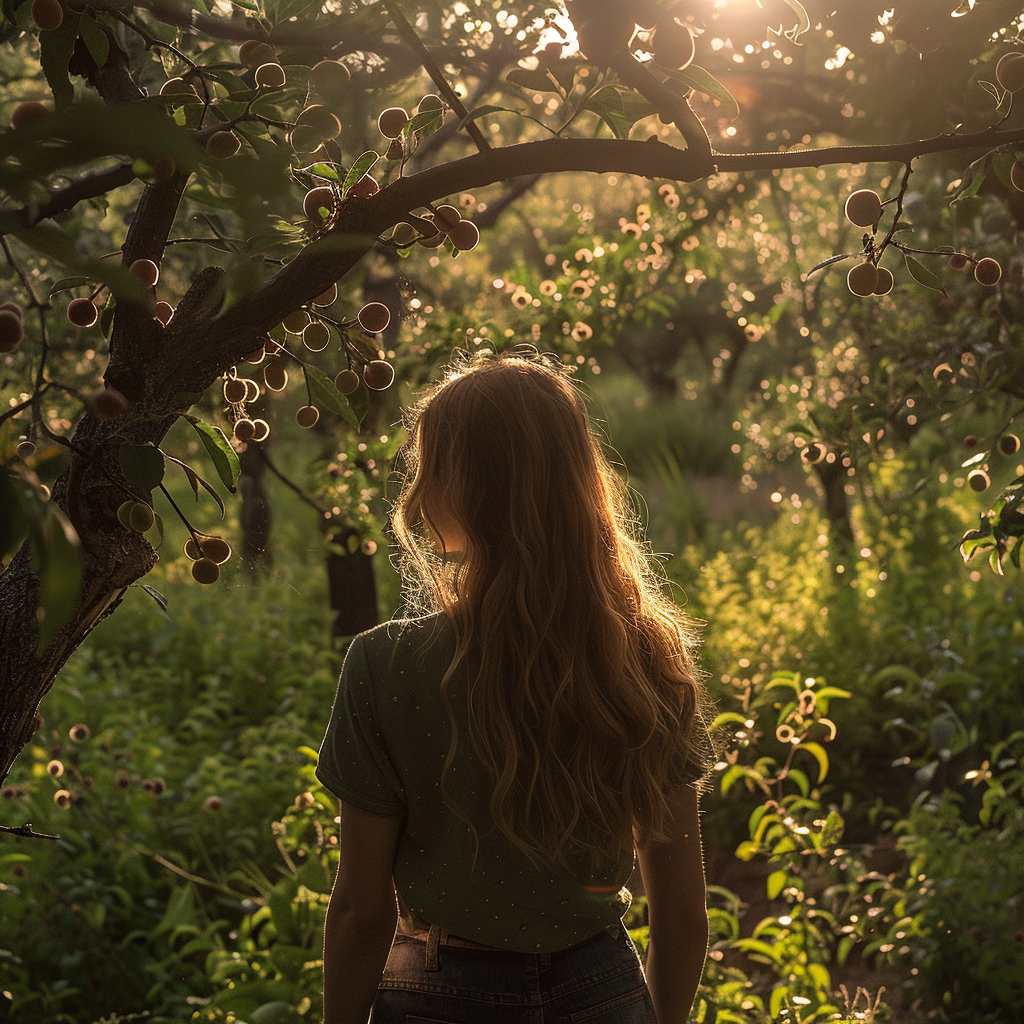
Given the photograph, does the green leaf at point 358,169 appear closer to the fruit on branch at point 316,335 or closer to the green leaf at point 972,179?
the fruit on branch at point 316,335

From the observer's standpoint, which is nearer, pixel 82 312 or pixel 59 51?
pixel 59 51

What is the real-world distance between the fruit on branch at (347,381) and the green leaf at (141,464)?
Result: 422 mm

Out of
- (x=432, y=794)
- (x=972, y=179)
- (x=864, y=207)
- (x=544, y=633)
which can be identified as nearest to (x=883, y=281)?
(x=864, y=207)

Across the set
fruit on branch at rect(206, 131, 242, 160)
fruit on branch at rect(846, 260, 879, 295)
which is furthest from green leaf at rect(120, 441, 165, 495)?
fruit on branch at rect(846, 260, 879, 295)

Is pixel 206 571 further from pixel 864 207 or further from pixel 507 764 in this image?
pixel 864 207

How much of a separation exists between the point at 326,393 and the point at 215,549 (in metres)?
0.27

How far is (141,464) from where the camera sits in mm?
946

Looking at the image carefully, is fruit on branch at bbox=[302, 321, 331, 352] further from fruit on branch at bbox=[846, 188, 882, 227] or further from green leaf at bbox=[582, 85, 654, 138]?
fruit on branch at bbox=[846, 188, 882, 227]

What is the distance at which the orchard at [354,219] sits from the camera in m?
0.77

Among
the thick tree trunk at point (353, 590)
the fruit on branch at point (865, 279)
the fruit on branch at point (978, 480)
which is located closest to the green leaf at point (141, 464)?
the fruit on branch at point (865, 279)

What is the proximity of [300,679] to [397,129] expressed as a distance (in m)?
3.30

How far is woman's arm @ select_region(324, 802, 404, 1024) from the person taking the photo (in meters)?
1.20

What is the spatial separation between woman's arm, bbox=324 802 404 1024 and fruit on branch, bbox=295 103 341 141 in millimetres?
788

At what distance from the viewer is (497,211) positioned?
3488mm
